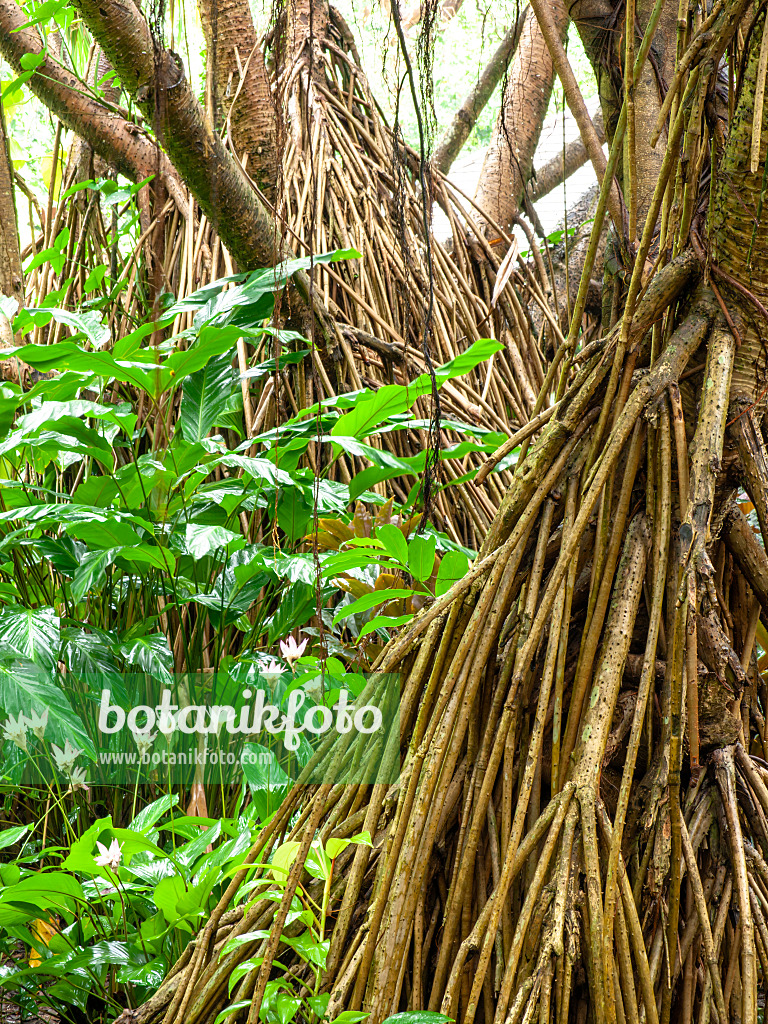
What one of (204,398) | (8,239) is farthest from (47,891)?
(8,239)

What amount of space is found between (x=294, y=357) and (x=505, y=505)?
2.33 feet

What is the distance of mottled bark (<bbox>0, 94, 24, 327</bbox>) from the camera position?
1.74 m

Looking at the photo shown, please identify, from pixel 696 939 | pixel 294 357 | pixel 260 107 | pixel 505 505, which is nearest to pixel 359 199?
pixel 260 107

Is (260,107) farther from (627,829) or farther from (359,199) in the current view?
(627,829)

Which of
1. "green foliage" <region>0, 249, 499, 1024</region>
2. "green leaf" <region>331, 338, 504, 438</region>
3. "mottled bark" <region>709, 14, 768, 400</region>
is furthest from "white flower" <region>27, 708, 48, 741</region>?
"mottled bark" <region>709, 14, 768, 400</region>

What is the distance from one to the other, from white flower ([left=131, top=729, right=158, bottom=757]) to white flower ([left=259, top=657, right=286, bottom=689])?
197 millimetres

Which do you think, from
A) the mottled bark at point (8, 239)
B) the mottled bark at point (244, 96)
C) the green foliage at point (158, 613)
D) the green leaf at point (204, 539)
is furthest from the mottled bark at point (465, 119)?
the green leaf at point (204, 539)

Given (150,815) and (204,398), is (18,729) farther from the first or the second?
(204,398)

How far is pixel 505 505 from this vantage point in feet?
2.68

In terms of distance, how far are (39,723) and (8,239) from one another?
46.4 inches

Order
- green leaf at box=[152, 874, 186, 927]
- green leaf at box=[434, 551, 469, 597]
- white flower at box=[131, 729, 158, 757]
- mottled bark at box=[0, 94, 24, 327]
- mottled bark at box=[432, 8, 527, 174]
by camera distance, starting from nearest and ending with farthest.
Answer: green leaf at box=[152, 874, 186, 927]
green leaf at box=[434, 551, 469, 597]
white flower at box=[131, 729, 158, 757]
mottled bark at box=[0, 94, 24, 327]
mottled bark at box=[432, 8, 527, 174]

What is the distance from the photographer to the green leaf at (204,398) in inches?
56.2

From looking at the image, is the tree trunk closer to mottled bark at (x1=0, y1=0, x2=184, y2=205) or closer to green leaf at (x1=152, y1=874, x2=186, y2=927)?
green leaf at (x1=152, y1=874, x2=186, y2=927)

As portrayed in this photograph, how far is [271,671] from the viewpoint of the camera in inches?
47.0
